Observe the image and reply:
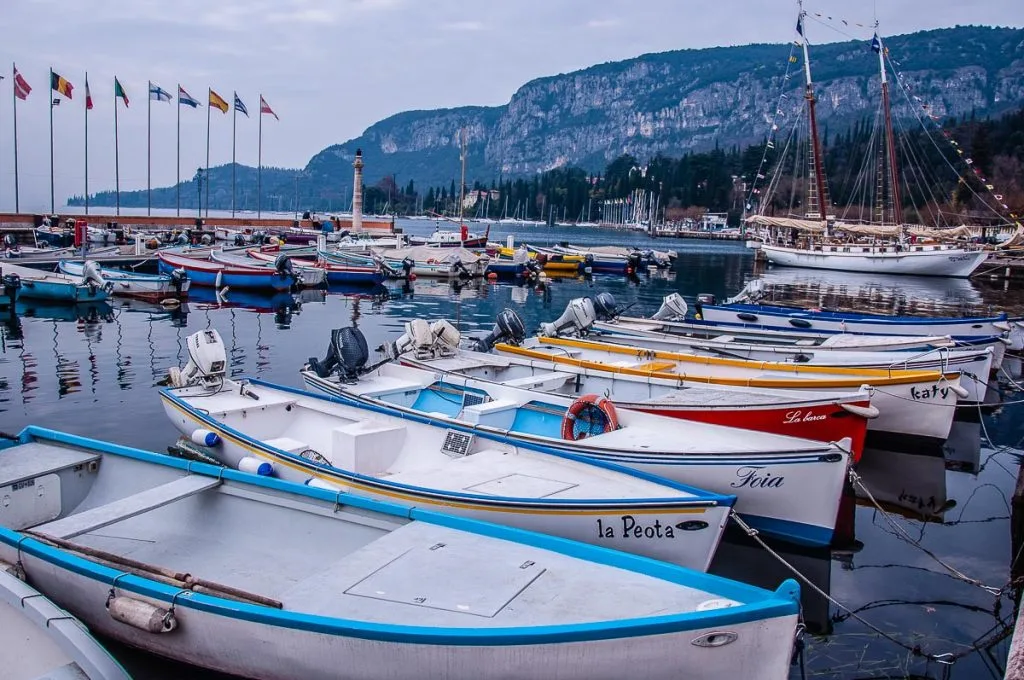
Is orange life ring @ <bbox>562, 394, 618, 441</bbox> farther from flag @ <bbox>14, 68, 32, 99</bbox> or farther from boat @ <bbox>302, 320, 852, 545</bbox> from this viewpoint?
flag @ <bbox>14, 68, 32, 99</bbox>

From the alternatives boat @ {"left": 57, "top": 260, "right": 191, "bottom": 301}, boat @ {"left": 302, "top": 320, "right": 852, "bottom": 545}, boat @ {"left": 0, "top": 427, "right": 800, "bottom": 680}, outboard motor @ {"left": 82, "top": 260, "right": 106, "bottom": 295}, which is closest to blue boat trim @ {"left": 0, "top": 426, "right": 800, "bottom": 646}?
boat @ {"left": 0, "top": 427, "right": 800, "bottom": 680}

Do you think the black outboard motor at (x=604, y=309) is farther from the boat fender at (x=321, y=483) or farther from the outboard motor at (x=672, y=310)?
the boat fender at (x=321, y=483)

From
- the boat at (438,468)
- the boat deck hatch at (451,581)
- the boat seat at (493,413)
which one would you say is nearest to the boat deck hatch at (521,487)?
the boat at (438,468)

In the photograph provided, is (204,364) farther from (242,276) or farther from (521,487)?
(242,276)

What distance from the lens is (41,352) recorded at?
21172mm

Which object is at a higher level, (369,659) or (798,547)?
(369,659)

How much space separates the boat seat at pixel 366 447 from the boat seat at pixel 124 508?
2066 mm

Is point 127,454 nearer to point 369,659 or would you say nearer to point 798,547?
point 369,659

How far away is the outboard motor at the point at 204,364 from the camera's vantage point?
39.3 ft

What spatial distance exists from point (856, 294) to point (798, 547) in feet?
131

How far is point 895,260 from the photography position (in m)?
59.8

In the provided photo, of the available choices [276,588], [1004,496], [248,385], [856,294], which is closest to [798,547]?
[1004,496]

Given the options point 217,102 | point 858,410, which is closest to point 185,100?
point 217,102

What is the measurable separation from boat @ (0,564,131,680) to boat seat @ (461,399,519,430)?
238 inches
